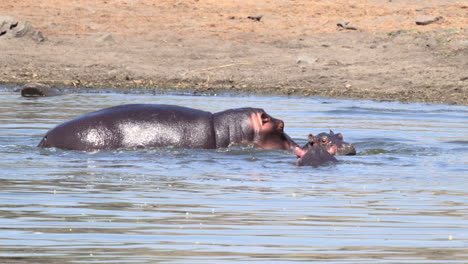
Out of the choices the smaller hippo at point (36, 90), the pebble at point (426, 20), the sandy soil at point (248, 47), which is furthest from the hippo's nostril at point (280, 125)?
the pebble at point (426, 20)

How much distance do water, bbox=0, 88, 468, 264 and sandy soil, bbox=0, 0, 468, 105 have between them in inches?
202

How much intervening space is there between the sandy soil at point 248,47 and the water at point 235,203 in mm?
5142

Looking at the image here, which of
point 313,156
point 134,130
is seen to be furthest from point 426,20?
point 313,156

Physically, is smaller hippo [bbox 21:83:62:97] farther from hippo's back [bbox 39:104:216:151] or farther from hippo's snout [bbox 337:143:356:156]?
hippo's snout [bbox 337:143:356:156]

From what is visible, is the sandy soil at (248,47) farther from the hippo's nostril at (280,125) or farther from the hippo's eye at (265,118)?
the hippo's eye at (265,118)

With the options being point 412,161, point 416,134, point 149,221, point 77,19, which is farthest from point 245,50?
point 149,221

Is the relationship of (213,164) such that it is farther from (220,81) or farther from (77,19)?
(77,19)

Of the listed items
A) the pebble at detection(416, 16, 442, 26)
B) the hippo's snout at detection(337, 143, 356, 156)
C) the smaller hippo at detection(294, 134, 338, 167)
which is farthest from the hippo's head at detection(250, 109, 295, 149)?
the pebble at detection(416, 16, 442, 26)

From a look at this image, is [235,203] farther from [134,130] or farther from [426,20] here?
[426,20]

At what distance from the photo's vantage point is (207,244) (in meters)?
4.64

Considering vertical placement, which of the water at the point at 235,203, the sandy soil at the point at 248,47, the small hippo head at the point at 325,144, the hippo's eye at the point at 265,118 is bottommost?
the water at the point at 235,203

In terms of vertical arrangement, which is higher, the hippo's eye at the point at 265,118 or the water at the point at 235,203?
the hippo's eye at the point at 265,118

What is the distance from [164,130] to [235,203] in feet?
9.72

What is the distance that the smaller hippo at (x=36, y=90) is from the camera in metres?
14.4
